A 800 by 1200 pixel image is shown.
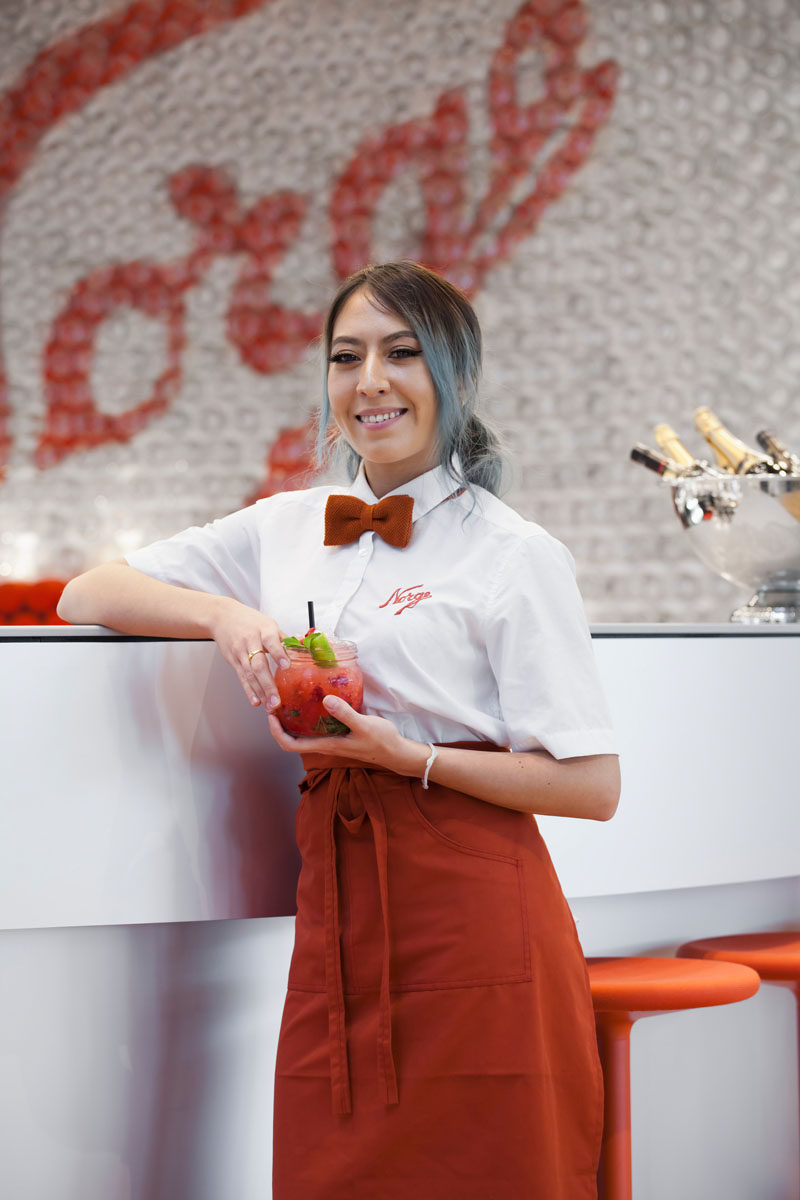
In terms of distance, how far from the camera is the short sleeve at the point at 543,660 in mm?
1274

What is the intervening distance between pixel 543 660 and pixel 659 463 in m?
1.33

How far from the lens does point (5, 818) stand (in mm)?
1390

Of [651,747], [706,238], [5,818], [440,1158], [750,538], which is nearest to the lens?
[440,1158]

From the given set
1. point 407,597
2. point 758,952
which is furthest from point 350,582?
point 758,952

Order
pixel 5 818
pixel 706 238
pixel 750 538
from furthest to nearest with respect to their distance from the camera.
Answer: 1. pixel 706 238
2. pixel 750 538
3. pixel 5 818

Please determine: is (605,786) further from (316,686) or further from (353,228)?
(353,228)

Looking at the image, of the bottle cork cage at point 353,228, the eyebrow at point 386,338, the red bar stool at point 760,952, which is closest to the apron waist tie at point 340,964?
the eyebrow at point 386,338

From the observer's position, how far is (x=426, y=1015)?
1278mm

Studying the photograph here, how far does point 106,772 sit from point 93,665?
0.13 m

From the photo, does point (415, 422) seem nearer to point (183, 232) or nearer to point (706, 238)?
point (706, 238)

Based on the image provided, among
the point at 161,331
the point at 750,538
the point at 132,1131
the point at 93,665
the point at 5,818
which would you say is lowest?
the point at 132,1131

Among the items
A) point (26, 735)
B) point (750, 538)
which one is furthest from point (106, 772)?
point (750, 538)

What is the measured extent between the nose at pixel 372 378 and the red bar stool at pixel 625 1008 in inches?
31.9

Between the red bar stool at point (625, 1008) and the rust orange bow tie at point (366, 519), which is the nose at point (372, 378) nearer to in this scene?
the rust orange bow tie at point (366, 519)
